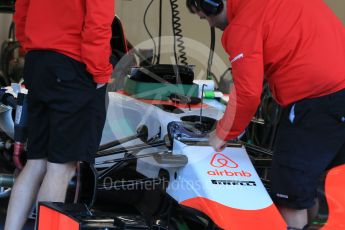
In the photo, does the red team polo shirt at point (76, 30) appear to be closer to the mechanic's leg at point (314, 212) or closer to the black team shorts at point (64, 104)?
the black team shorts at point (64, 104)

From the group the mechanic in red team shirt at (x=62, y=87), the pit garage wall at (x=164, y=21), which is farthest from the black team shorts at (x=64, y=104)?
the pit garage wall at (x=164, y=21)

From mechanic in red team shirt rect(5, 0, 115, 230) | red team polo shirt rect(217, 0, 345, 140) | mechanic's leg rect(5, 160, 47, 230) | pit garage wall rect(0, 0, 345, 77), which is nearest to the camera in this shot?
red team polo shirt rect(217, 0, 345, 140)

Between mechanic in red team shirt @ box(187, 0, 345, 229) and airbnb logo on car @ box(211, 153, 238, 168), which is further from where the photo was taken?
airbnb logo on car @ box(211, 153, 238, 168)

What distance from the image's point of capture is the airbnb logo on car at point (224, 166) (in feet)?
6.50

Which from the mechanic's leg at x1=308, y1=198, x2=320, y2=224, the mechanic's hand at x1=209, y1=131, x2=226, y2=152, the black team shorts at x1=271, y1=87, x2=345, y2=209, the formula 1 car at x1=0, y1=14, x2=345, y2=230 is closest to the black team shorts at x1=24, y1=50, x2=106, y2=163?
the formula 1 car at x1=0, y1=14, x2=345, y2=230

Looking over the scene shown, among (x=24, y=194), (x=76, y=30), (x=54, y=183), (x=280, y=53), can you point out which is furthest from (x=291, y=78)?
(x=24, y=194)

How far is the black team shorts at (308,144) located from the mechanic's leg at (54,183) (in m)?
0.76

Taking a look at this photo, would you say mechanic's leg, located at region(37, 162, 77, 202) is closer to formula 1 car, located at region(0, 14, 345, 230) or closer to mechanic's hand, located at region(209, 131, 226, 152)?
formula 1 car, located at region(0, 14, 345, 230)

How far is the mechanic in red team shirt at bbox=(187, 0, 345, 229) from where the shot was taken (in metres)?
1.88

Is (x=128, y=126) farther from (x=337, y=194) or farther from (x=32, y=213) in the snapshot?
(x=337, y=194)

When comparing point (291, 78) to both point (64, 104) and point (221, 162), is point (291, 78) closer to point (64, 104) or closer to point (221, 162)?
point (221, 162)

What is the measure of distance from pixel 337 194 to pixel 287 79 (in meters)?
0.42

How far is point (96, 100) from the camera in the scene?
207 cm

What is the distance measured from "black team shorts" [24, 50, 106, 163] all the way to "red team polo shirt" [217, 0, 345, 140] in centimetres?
45
